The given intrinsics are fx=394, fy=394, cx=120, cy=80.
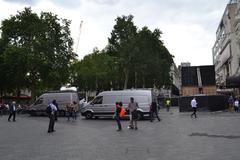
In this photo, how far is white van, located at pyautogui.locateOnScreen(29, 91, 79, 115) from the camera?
3941 cm

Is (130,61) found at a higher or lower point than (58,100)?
higher

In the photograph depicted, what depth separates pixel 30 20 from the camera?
52.3m

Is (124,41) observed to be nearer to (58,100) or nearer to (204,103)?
(204,103)

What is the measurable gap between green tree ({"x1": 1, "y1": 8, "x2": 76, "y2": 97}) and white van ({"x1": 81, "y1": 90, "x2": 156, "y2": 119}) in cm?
1879

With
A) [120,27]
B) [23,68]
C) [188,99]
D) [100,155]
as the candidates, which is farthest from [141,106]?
[120,27]

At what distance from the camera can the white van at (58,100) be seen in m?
39.4

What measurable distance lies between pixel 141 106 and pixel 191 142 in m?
16.9

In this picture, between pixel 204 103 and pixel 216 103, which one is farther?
pixel 216 103

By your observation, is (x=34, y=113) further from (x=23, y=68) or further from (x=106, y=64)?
(x=106, y=64)

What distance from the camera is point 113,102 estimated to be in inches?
1273

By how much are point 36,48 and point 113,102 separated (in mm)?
21118

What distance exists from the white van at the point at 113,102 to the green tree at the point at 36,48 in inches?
740

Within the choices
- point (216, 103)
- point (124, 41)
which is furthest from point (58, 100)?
point (124, 41)

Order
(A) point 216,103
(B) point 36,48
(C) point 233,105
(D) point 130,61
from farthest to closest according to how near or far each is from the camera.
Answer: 1. (D) point 130,61
2. (B) point 36,48
3. (C) point 233,105
4. (A) point 216,103
